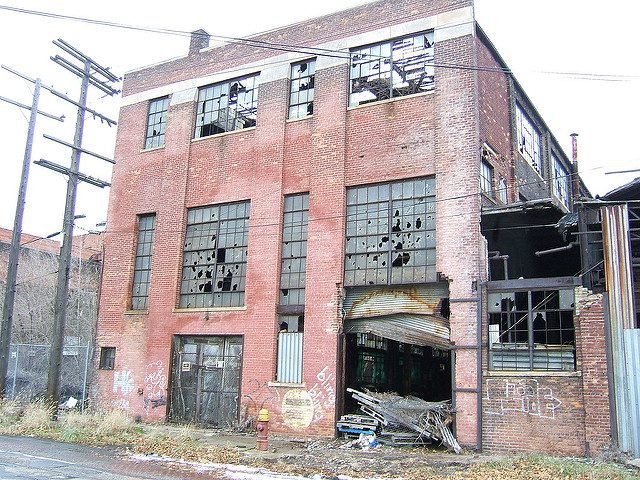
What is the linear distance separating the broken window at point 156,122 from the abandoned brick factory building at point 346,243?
73 millimetres

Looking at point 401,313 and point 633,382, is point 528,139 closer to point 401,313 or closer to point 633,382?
point 401,313

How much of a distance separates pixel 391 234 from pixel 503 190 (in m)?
4.00

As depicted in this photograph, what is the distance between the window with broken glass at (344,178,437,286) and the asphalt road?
7196mm

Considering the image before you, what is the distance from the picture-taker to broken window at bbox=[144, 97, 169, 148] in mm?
21375

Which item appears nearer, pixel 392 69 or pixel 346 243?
pixel 346 243

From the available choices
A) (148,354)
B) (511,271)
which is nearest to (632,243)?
→ (511,271)

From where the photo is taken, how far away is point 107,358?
20297 mm

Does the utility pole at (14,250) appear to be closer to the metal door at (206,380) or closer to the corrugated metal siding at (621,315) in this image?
the metal door at (206,380)

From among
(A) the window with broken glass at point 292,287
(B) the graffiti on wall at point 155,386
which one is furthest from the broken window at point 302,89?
(B) the graffiti on wall at point 155,386

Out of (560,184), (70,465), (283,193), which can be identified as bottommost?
(70,465)

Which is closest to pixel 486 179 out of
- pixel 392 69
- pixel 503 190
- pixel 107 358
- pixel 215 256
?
pixel 503 190

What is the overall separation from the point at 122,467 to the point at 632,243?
1194 centimetres

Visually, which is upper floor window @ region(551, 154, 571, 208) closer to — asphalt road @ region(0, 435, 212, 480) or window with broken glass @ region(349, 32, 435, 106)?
window with broken glass @ region(349, 32, 435, 106)

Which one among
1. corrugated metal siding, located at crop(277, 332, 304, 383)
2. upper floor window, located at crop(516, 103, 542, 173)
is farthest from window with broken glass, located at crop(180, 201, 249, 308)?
upper floor window, located at crop(516, 103, 542, 173)
